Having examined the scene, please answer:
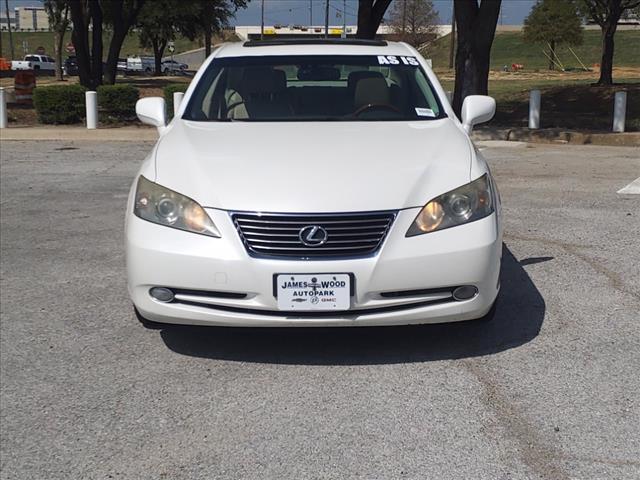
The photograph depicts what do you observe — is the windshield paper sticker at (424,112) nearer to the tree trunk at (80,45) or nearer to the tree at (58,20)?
the tree trunk at (80,45)

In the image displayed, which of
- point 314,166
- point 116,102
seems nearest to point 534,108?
point 116,102

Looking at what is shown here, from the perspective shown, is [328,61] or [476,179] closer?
[476,179]

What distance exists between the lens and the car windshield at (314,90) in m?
5.39

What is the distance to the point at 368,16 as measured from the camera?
21.1m

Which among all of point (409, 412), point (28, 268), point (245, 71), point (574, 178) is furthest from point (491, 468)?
point (574, 178)

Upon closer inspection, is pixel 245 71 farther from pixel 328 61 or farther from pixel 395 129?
pixel 395 129

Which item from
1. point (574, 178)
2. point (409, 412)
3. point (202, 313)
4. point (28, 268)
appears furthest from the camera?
point (574, 178)

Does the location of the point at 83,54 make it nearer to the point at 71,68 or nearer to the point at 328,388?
the point at 328,388

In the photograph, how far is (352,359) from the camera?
4.39m

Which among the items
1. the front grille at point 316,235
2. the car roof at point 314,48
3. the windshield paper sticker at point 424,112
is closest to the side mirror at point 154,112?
the car roof at point 314,48

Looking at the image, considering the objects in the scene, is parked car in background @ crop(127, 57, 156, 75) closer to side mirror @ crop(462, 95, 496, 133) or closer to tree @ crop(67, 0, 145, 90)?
tree @ crop(67, 0, 145, 90)

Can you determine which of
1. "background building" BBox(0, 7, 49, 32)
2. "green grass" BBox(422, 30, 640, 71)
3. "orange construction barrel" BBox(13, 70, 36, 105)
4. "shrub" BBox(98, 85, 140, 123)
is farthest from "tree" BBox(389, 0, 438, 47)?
"background building" BBox(0, 7, 49, 32)

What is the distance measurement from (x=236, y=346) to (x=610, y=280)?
109 inches

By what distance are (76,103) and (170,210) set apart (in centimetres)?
1573
